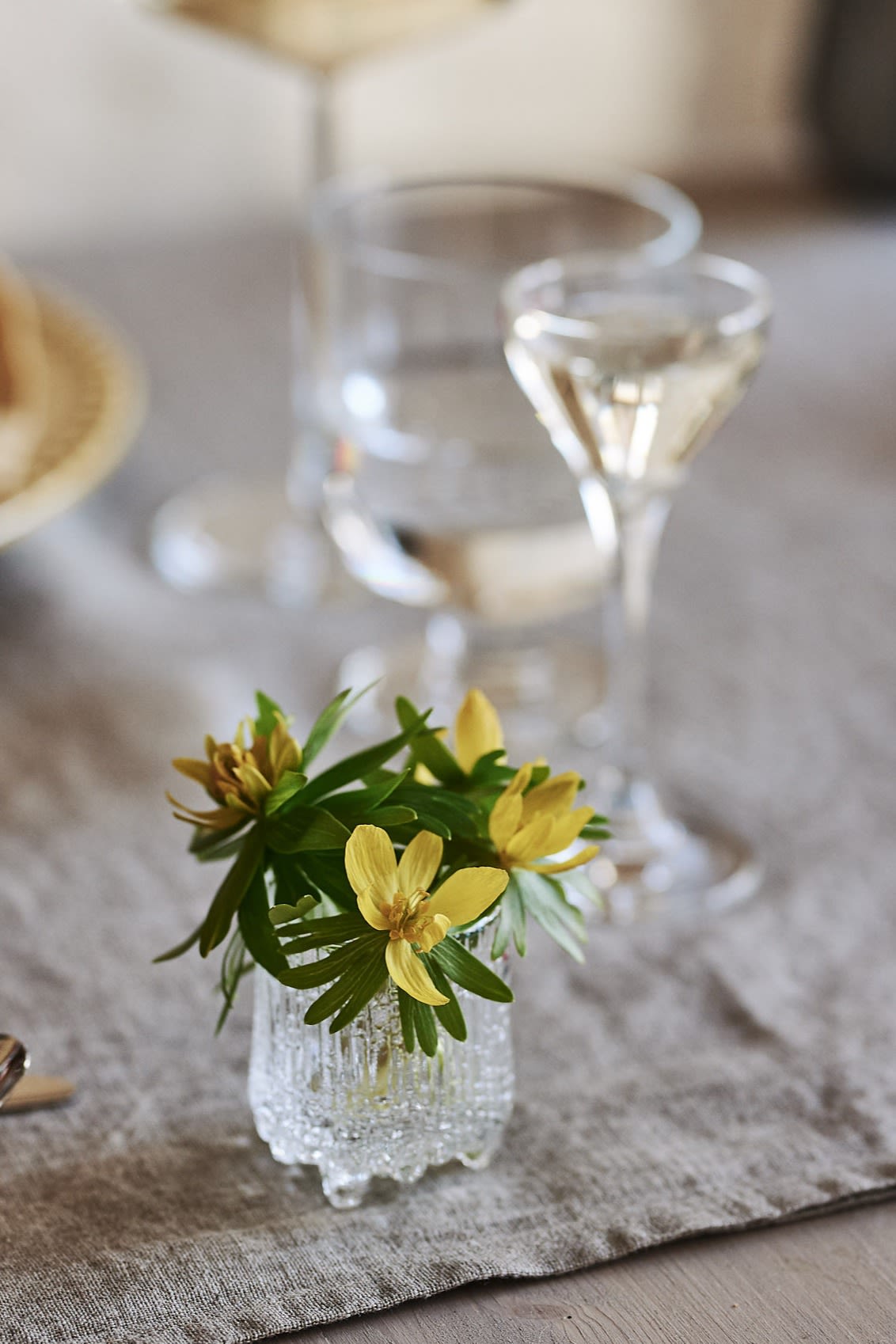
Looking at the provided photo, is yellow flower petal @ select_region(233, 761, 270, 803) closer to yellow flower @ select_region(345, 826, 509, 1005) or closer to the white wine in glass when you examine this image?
yellow flower @ select_region(345, 826, 509, 1005)

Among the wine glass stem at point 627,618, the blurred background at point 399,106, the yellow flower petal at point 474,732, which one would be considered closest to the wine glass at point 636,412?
the wine glass stem at point 627,618

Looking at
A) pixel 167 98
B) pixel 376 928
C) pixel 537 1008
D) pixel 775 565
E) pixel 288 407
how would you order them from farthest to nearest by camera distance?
pixel 167 98, pixel 288 407, pixel 775 565, pixel 537 1008, pixel 376 928

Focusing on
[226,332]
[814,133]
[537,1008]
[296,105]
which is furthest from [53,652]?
[814,133]

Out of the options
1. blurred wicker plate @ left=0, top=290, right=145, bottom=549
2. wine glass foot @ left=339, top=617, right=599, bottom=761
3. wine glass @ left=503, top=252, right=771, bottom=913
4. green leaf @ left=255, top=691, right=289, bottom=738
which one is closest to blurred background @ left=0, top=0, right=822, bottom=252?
blurred wicker plate @ left=0, top=290, right=145, bottom=549

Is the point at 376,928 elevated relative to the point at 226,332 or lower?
elevated

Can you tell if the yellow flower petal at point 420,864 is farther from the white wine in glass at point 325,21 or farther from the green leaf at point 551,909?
the white wine in glass at point 325,21

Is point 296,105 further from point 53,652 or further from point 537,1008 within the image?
point 537,1008

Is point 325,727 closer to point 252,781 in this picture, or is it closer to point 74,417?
point 252,781
